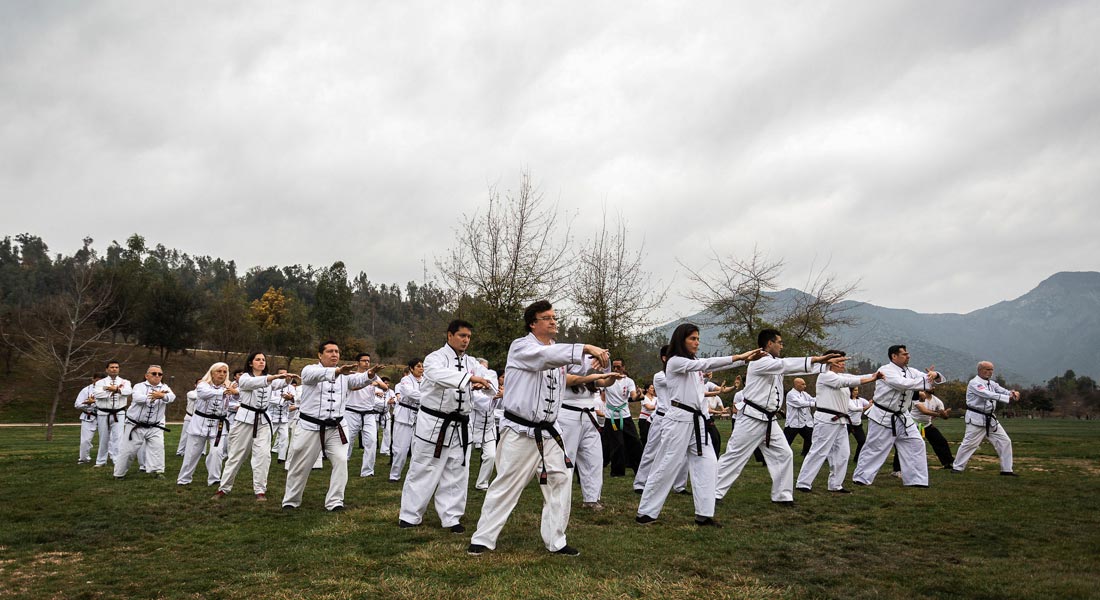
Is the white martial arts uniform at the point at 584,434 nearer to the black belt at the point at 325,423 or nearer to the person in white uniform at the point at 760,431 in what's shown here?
the person in white uniform at the point at 760,431

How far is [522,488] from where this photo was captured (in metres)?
6.61

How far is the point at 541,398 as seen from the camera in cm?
664

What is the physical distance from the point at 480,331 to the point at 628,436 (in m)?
13.1

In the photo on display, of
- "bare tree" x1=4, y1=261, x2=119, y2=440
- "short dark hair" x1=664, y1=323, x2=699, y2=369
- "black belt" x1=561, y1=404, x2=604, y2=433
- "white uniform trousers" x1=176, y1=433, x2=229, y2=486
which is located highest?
"bare tree" x1=4, y1=261, x2=119, y2=440

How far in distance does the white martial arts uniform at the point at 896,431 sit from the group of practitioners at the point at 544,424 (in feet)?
0.09

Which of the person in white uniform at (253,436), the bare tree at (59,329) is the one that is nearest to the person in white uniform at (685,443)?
the person in white uniform at (253,436)

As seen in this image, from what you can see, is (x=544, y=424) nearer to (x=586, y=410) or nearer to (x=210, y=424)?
(x=586, y=410)

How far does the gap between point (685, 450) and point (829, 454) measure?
4.49m

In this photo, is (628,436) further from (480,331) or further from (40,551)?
(480,331)

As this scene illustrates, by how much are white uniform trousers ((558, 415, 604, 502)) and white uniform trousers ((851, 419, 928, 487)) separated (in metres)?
5.19

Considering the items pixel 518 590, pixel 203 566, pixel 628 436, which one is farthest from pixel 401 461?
pixel 518 590

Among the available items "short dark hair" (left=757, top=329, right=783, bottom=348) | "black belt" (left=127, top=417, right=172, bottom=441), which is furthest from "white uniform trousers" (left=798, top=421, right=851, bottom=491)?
"black belt" (left=127, top=417, right=172, bottom=441)

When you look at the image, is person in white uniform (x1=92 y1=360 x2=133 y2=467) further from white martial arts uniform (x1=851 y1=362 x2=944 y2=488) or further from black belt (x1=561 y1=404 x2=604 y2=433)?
white martial arts uniform (x1=851 y1=362 x2=944 y2=488)

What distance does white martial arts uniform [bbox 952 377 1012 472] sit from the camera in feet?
43.6
